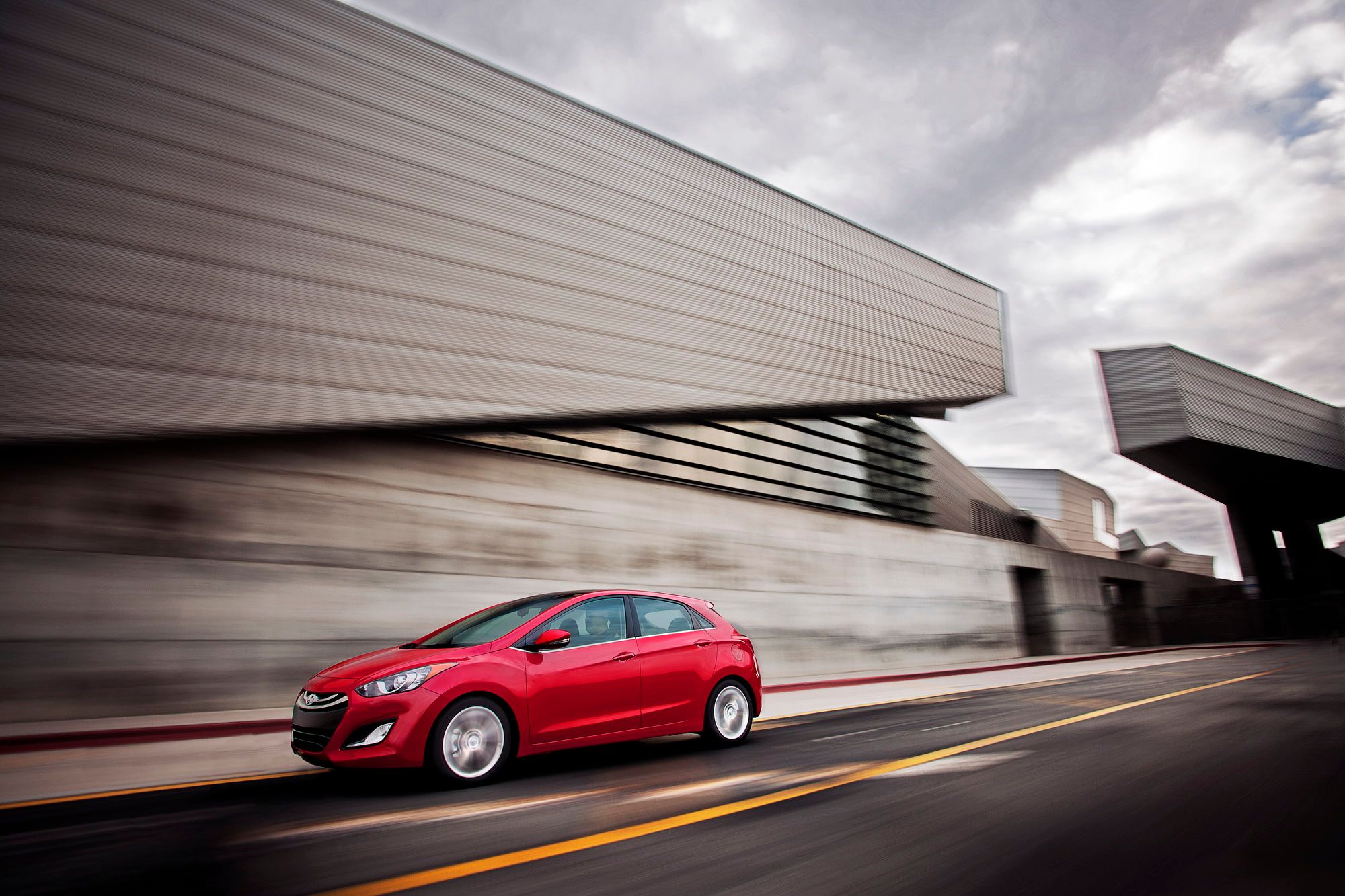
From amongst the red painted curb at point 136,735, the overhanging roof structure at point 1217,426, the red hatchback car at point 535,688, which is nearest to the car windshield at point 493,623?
the red hatchback car at point 535,688

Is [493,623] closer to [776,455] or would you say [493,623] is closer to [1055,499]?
[776,455]

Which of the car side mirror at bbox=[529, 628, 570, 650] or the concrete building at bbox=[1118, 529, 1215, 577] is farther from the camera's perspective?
the concrete building at bbox=[1118, 529, 1215, 577]

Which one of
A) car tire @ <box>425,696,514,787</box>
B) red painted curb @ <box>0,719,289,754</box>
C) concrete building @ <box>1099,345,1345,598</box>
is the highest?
concrete building @ <box>1099,345,1345,598</box>

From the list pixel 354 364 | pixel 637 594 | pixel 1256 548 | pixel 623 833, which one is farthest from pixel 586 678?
pixel 1256 548

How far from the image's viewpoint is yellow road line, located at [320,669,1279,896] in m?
3.00

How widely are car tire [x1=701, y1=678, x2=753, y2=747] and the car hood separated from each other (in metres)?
2.24

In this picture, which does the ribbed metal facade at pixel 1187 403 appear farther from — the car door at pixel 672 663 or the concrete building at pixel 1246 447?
the car door at pixel 672 663

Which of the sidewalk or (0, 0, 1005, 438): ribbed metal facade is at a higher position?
(0, 0, 1005, 438): ribbed metal facade

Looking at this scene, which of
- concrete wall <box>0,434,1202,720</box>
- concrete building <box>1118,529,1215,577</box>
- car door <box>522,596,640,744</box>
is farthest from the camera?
concrete building <box>1118,529,1215,577</box>

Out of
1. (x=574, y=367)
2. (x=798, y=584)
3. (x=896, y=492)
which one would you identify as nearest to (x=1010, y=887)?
(x=574, y=367)

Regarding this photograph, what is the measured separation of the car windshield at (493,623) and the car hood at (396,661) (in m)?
0.18

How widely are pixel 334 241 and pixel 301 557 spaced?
5378 millimetres

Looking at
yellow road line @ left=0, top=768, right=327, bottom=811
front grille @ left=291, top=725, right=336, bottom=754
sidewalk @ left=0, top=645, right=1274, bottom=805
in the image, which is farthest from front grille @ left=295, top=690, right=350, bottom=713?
sidewalk @ left=0, top=645, right=1274, bottom=805

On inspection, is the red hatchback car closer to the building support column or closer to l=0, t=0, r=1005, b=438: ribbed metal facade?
l=0, t=0, r=1005, b=438: ribbed metal facade
